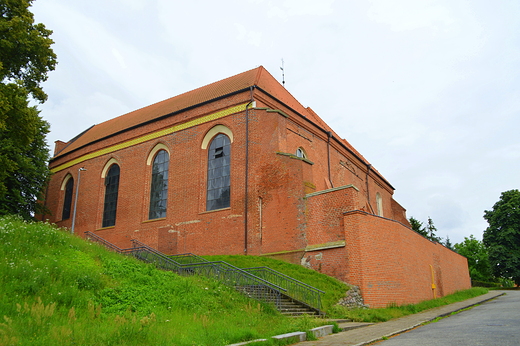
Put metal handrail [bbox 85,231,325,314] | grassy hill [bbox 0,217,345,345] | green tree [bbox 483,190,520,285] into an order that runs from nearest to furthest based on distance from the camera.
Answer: grassy hill [bbox 0,217,345,345], metal handrail [bbox 85,231,325,314], green tree [bbox 483,190,520,285]

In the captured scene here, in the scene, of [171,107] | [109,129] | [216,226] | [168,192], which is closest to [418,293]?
[216,226]

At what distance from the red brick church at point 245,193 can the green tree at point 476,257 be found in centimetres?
3500

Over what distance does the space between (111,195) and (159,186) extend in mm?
5017

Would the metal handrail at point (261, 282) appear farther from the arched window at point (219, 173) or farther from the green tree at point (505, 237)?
the green tree at point (505, 237)

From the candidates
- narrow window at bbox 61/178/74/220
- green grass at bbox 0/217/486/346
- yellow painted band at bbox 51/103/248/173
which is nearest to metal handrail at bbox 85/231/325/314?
green grass at bbox 0/217/486/346

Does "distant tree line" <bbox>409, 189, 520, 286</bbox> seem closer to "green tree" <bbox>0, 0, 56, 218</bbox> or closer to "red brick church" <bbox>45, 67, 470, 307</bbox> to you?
"red brick church" <bbox>45, 67, 470, 307</bbox>

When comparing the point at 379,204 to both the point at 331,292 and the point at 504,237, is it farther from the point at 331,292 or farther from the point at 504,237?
the point at 331,292

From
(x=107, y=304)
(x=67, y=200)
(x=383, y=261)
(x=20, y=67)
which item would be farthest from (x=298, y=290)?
(x=67, y=200)

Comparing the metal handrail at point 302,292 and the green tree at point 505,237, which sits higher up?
the green tree at point 505,237

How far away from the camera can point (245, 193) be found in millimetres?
20094

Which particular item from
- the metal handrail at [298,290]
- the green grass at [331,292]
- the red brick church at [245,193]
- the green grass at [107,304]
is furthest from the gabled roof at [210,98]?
the green grass at [107,304]

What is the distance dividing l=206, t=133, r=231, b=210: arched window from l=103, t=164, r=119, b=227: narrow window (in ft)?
28.2

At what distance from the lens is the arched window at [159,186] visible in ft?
79.1

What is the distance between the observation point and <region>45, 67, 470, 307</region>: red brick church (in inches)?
666
